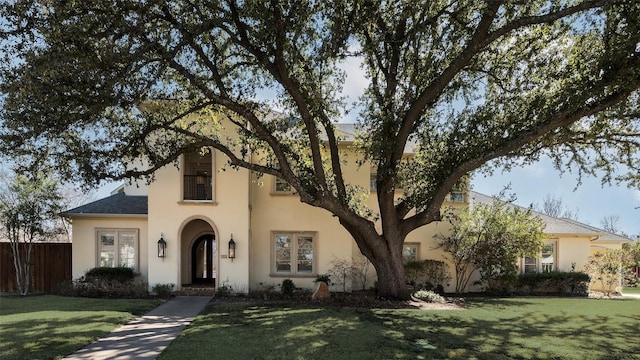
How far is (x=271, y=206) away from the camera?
16.4 meters

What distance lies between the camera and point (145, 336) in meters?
8.37

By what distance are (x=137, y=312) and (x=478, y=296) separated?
12.2 meters

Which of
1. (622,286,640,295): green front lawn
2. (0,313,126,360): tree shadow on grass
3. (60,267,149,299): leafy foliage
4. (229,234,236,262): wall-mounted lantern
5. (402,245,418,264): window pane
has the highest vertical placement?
(229,234,236,262): wall-mounted lantern

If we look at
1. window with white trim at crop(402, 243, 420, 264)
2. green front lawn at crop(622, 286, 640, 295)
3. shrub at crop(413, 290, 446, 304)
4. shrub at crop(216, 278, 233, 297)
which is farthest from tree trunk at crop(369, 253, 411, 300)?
green front lawn at crop(622, 286, 640, 295)

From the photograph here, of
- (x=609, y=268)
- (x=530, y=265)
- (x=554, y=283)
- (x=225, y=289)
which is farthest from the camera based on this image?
(x=530, y=265)

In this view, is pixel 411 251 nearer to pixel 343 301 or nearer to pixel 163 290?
pixel 343 301

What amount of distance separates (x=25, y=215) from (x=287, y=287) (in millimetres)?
9900

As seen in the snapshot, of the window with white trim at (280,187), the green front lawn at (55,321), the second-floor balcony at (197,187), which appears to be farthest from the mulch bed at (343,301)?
the window with white trim at (280,187)

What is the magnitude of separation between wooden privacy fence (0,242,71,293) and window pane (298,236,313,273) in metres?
9.07

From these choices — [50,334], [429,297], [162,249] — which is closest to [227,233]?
[162,249]

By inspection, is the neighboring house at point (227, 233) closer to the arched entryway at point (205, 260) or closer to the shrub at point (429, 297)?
the arched entryway at point (205, 260)

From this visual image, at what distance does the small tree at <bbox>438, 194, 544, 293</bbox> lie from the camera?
1547 cm

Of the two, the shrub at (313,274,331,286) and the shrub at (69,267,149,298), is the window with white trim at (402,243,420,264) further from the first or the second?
the shrub at (69,267,149,298)

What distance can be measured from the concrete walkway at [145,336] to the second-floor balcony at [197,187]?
14.9 ft
